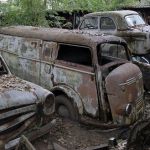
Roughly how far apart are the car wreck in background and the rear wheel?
14.0 feet

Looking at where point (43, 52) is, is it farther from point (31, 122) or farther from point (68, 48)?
point (31, 122)

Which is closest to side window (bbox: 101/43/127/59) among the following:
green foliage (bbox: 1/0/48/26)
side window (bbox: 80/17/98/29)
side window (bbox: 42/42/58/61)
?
side window (bbox: 42/42/58/61)

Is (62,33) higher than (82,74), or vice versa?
(62,33)

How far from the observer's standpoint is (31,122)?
5.77 m

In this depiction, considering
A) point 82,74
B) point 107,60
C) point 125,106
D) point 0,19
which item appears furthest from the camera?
point 0,19

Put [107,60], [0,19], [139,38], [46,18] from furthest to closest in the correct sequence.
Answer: [46,18], [0,19], [139,38], [107,60]

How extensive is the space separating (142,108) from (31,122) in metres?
2.87

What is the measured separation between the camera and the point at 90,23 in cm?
1417

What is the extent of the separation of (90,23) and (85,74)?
7226 millimetres

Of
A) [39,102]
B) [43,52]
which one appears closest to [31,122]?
[39,102]

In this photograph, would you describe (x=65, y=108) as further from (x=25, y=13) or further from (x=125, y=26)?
(x=25, y=13)

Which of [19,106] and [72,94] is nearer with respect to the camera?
[19,106]

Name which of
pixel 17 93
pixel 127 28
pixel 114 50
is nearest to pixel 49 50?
pixel 114 50

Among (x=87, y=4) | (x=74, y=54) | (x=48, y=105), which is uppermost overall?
(x=87, y=4)
